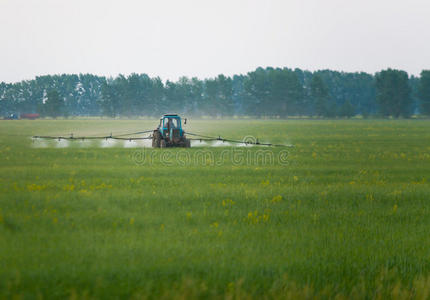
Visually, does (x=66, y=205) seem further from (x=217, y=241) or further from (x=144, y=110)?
(x=144, y=110)

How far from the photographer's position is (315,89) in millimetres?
167750

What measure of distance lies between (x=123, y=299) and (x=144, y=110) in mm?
184762

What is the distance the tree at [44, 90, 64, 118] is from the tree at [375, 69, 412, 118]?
10734 centimetres

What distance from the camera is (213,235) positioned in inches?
377

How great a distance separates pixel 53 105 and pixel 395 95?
11354cm

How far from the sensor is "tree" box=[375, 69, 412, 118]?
503ft

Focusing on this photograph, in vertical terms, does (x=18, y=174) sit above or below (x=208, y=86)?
below

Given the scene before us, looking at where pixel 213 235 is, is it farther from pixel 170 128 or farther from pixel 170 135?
pixel 170 128

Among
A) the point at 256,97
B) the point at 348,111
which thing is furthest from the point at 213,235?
the point at 256,97

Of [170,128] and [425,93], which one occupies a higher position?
[425,93]

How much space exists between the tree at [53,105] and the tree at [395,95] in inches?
4226

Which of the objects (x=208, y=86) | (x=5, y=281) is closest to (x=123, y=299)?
(x=5, y=281)

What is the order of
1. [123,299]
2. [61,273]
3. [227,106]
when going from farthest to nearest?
1. [227,106]
2. [61,273]
3. [123,299]

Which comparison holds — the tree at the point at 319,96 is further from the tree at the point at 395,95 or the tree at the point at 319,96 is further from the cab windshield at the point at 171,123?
the cab windshield at the point at 171,123
